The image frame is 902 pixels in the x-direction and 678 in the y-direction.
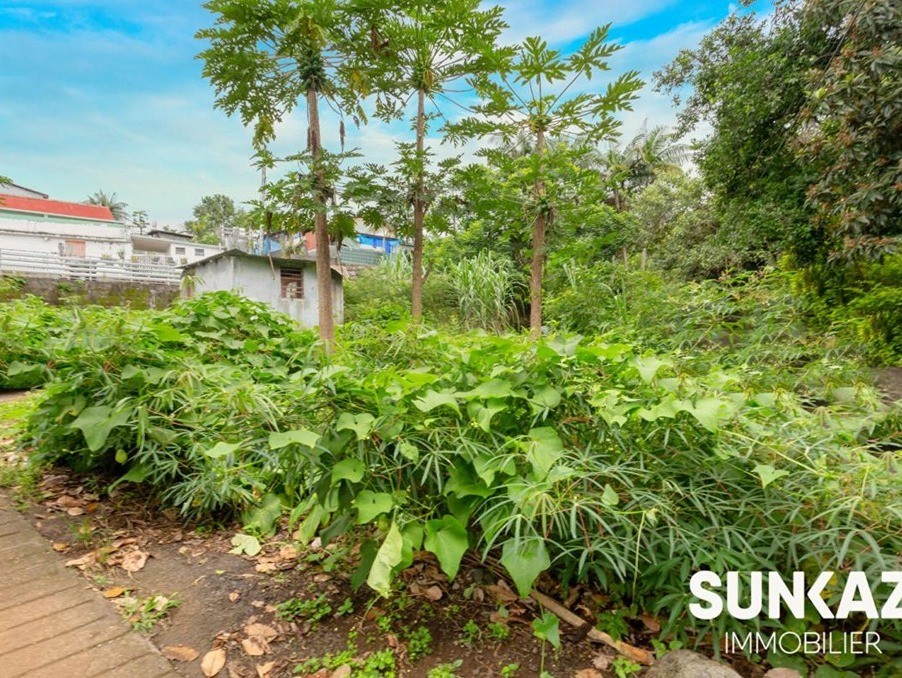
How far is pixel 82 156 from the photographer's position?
774 cm

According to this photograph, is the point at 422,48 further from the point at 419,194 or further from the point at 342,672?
the point at 342,672

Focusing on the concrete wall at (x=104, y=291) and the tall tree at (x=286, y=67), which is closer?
the tall tree at (x=286, y=67)

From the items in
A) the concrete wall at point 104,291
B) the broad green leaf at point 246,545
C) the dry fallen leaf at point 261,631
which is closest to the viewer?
the dry fallen leaf at point 261,631

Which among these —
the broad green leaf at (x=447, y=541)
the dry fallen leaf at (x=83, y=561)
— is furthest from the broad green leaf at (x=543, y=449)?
the dry fallen leaf at (x=83, y=561)

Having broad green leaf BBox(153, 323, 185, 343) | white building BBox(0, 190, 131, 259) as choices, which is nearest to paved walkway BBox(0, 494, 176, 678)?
broad green leaf BBox(153, 323, 185, 343)

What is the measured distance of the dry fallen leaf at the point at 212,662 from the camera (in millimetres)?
1156

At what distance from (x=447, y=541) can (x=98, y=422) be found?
1.34 m

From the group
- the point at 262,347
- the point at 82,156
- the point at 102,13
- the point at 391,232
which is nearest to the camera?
the point at 262,347

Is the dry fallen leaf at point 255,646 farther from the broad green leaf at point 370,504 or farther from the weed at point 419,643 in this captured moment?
the broad green leaf at point 370,504

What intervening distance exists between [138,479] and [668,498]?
182 centimetres

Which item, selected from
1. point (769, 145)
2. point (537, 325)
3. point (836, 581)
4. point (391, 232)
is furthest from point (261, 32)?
point (769, 145)

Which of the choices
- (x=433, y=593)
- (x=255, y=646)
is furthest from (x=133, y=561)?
(x=433, y=593)

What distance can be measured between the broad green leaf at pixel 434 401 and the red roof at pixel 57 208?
29.3 meters

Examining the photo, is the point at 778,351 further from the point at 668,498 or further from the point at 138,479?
the point at 138,479
